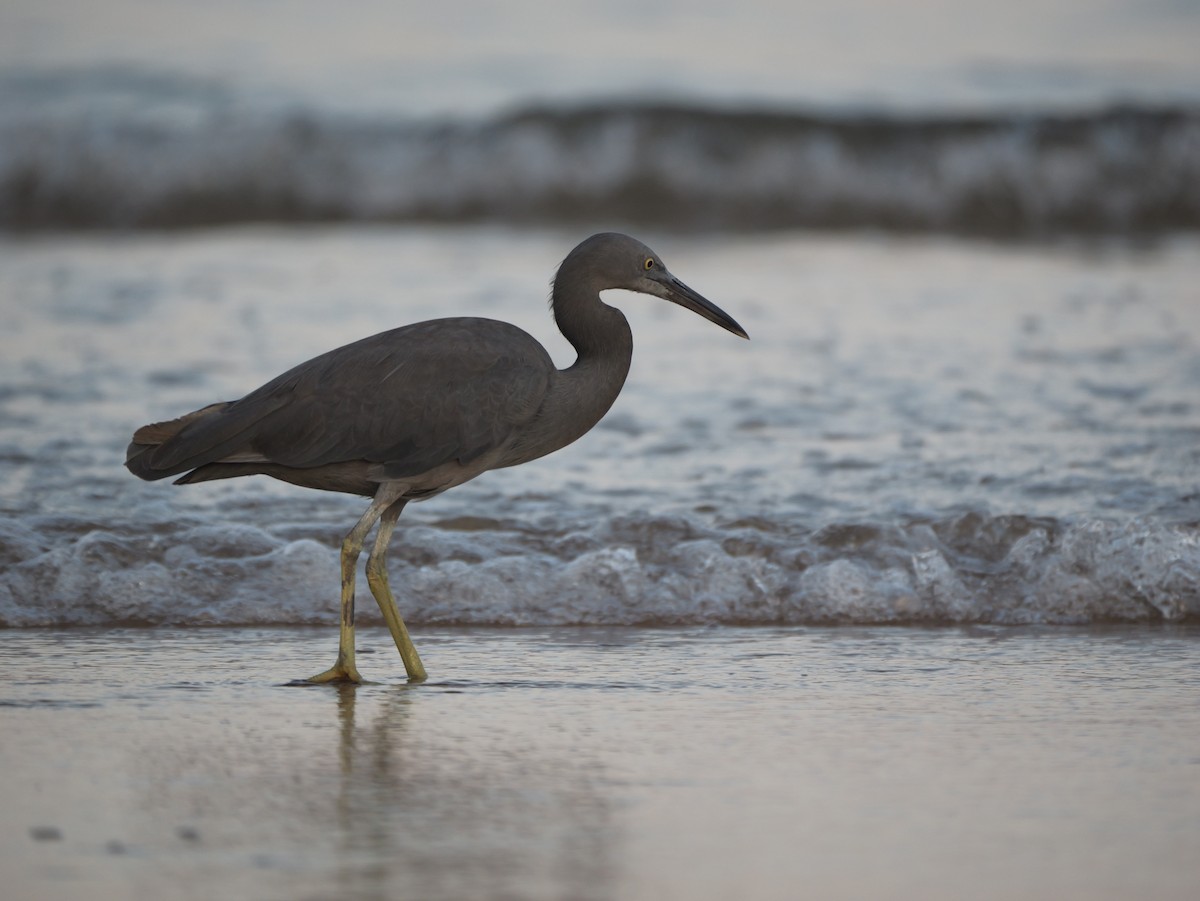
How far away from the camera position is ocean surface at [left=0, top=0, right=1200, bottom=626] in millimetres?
5820

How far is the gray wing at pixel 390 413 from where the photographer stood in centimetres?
473

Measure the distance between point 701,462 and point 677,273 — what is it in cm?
516

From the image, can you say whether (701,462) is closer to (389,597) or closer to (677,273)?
(389,597)

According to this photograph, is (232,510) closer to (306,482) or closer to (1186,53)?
(306,482)

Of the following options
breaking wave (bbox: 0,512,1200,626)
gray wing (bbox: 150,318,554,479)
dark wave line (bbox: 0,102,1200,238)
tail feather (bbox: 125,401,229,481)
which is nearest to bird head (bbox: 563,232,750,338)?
gray wing (bbox: 150,318,554,479)

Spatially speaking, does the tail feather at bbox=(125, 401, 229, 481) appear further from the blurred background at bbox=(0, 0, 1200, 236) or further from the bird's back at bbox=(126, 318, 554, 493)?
the blurred background at bbox=(0, 0, 1200, 236)

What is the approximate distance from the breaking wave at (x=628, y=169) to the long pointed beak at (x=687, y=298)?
34.6ft

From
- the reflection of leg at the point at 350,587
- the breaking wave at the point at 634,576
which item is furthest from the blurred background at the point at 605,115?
the reflection of leg at the point at 350,587

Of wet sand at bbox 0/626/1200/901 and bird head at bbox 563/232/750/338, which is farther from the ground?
bird head at bbox 563/232/750/338

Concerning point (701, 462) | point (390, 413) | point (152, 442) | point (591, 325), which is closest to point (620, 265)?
point (591, 325)

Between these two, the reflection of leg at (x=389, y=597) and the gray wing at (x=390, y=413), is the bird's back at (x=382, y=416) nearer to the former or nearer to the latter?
the gray wing at (x=390, y=413)

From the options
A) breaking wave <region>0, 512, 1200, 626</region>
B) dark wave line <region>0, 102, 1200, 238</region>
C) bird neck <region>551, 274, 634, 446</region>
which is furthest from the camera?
dark wave line <region>0, 102, 1200, 238</region>

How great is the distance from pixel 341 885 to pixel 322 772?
781mm

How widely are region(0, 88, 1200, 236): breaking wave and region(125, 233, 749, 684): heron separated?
11107 mm
